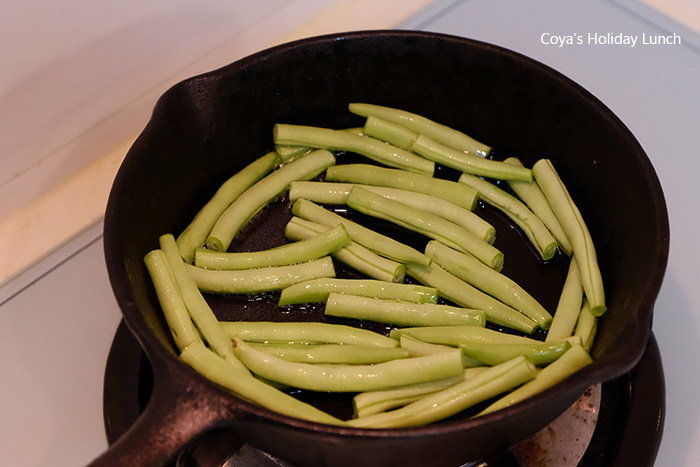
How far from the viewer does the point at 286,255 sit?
4.77ft

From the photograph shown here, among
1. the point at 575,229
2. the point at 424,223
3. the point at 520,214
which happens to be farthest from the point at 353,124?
the point at 575,229

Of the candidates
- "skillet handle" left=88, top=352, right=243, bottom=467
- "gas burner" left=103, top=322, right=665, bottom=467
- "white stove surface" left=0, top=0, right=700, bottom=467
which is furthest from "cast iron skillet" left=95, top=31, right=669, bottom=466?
"white stove surface" left=0, top=0, right=700, bottom=467

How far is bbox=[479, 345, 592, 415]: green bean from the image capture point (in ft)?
3.88

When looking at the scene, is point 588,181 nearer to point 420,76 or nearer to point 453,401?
point 420,76

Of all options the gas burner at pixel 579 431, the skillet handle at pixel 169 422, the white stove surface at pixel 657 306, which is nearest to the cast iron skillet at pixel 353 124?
the skillet handle at pixel 169 422

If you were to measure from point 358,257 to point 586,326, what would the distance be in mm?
457

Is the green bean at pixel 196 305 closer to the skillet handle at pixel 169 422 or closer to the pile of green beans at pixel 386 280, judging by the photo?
the pile of green beans at pixel 386 280

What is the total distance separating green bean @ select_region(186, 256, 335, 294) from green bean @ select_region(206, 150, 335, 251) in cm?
9

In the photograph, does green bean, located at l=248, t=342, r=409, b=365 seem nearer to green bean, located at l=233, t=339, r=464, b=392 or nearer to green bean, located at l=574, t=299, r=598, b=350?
green bean, located at l=233, t=339, r=464, b=392

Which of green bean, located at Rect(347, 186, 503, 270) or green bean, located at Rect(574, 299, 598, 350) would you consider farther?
green bean, located at Rect(347, 186, 503, 270)

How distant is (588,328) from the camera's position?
136 centimetres

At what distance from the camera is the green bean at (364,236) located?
1448 mm

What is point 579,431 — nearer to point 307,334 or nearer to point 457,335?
point 457,335

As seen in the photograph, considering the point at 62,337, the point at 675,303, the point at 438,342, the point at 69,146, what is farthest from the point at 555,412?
the point at 69,146
